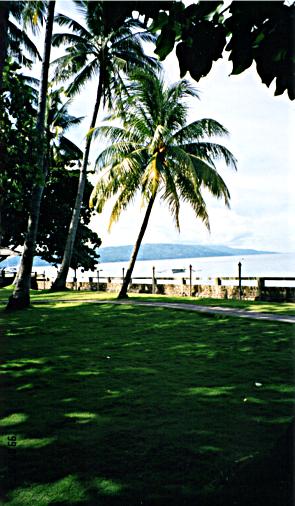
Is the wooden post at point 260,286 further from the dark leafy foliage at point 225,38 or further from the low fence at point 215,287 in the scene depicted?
the dark leafy foliage at point 225,38

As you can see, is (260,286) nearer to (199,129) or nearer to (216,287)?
(216,287)

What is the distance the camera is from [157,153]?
52.5 feet

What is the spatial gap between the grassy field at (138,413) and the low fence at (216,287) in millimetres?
7226

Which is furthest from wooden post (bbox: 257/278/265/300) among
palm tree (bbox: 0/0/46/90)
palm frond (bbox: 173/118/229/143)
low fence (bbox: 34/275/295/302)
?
palm tree (bbox: 0/0/46/90)

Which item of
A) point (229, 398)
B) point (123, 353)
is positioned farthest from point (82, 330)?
point (229, 398)

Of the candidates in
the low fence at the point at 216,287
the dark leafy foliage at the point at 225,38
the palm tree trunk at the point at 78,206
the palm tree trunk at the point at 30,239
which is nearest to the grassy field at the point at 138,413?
the dark leafy foliage at the point at 225,38

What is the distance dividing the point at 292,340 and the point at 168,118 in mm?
11673

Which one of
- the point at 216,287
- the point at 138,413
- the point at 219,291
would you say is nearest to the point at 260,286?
the point at 219,291

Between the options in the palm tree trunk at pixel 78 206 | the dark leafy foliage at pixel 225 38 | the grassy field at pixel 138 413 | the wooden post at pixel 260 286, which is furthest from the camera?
the palm tree trunk at pixel 78 206

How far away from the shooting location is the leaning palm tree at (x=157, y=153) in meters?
15.8

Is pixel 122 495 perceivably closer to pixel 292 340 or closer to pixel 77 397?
pixel 77 397

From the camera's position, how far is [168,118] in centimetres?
1678

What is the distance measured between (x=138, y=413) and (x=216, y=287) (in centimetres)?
1407

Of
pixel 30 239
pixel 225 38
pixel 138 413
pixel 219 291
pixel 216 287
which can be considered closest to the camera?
pixel 225 38
